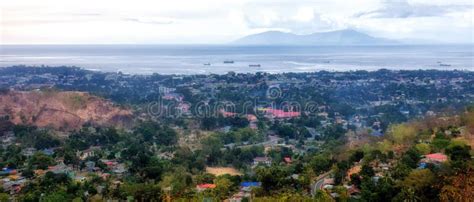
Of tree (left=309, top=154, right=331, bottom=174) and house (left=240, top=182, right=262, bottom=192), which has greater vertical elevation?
tree (left=309, top=154, right=331, bottom=174)

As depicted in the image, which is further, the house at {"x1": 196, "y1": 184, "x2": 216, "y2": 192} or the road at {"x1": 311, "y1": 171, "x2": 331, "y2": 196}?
the house at {"x1": 196, "y1": 184, "x2": 216, "y2": 192}

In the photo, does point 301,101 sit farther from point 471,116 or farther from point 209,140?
point 471,116

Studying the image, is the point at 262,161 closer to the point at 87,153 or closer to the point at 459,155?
the point at 87,153

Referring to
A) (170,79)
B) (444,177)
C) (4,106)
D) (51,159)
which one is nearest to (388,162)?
(444,177)

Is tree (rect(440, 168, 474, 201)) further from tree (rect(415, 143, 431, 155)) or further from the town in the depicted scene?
tree (rect(415, 143, 431, 155))

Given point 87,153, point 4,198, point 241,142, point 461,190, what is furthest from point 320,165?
point 87,153

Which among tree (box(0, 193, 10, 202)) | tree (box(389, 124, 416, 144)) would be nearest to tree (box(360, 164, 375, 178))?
tree (box(389, 124, 416, 144))

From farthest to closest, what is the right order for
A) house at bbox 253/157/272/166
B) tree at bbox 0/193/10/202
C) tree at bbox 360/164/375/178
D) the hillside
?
the hillside < house at bbox 253/157/272/166 < tree at bbox 360/164/375/178 < tree at bbox 0/193/10/202
